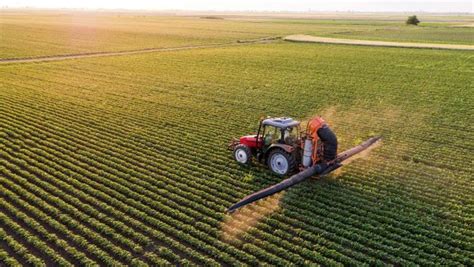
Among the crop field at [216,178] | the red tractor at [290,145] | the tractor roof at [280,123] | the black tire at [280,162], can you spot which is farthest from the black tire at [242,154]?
the tractor roof at [280,123]

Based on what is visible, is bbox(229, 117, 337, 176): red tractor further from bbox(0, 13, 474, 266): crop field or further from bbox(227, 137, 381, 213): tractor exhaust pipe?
bbox(0, 13, 474, 266): crop field

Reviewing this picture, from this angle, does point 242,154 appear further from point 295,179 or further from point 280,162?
point 295,179

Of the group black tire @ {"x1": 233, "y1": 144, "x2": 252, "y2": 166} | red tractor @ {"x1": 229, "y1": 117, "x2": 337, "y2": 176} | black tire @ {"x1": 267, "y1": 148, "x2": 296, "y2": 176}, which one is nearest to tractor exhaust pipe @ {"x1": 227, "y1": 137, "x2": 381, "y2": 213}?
red tractor @ {"x1": 229, "y1": 117, "x2": 337, "y2": 176}

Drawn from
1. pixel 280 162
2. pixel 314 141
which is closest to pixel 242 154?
pixel 280 162

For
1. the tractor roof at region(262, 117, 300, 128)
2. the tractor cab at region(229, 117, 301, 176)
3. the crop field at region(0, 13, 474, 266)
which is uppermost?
the tractor roof at region(262, 117, 300, 128)

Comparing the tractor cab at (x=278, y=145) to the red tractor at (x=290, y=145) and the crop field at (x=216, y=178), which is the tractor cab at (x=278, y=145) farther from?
the crop field at (x=216, y=178)
